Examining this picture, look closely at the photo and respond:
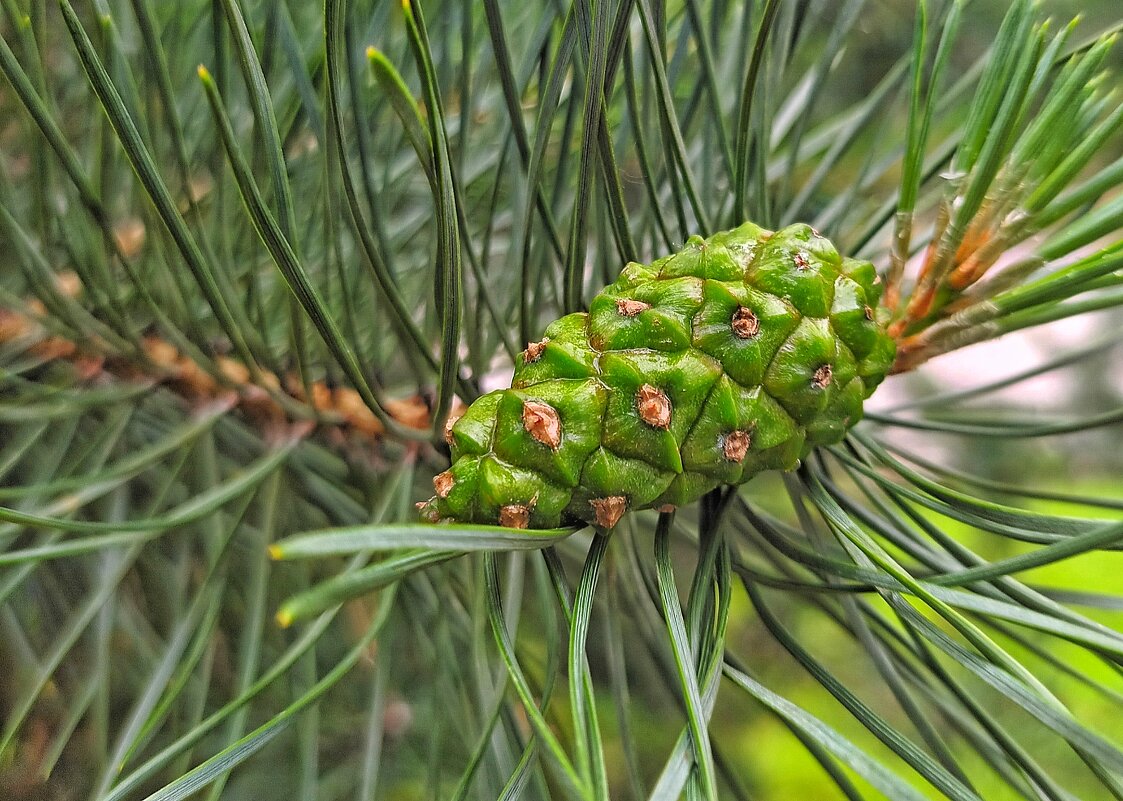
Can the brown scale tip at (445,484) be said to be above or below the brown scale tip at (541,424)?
below

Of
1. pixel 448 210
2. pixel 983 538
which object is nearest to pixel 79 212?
pixel 448 210

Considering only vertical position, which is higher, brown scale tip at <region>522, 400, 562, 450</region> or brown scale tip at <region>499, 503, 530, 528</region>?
brown scale tip at <region>522, 400, 562, 450</region>

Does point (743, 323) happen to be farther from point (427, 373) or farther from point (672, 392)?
point (427, 373)

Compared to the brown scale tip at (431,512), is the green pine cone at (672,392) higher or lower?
higher

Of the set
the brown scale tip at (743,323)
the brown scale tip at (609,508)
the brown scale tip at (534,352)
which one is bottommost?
the brown scale tip at (609,508)

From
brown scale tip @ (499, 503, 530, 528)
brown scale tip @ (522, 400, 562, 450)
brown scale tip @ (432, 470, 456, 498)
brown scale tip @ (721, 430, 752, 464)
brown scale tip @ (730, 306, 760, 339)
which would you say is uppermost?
brown scale tip @ (730, 306, 760, 339)

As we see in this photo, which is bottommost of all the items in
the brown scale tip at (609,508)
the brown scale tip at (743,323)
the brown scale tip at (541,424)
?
the brown scale tip at (609,508)

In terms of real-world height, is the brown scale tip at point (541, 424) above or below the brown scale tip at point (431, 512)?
above

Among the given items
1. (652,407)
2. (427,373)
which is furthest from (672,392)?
(427,373)
